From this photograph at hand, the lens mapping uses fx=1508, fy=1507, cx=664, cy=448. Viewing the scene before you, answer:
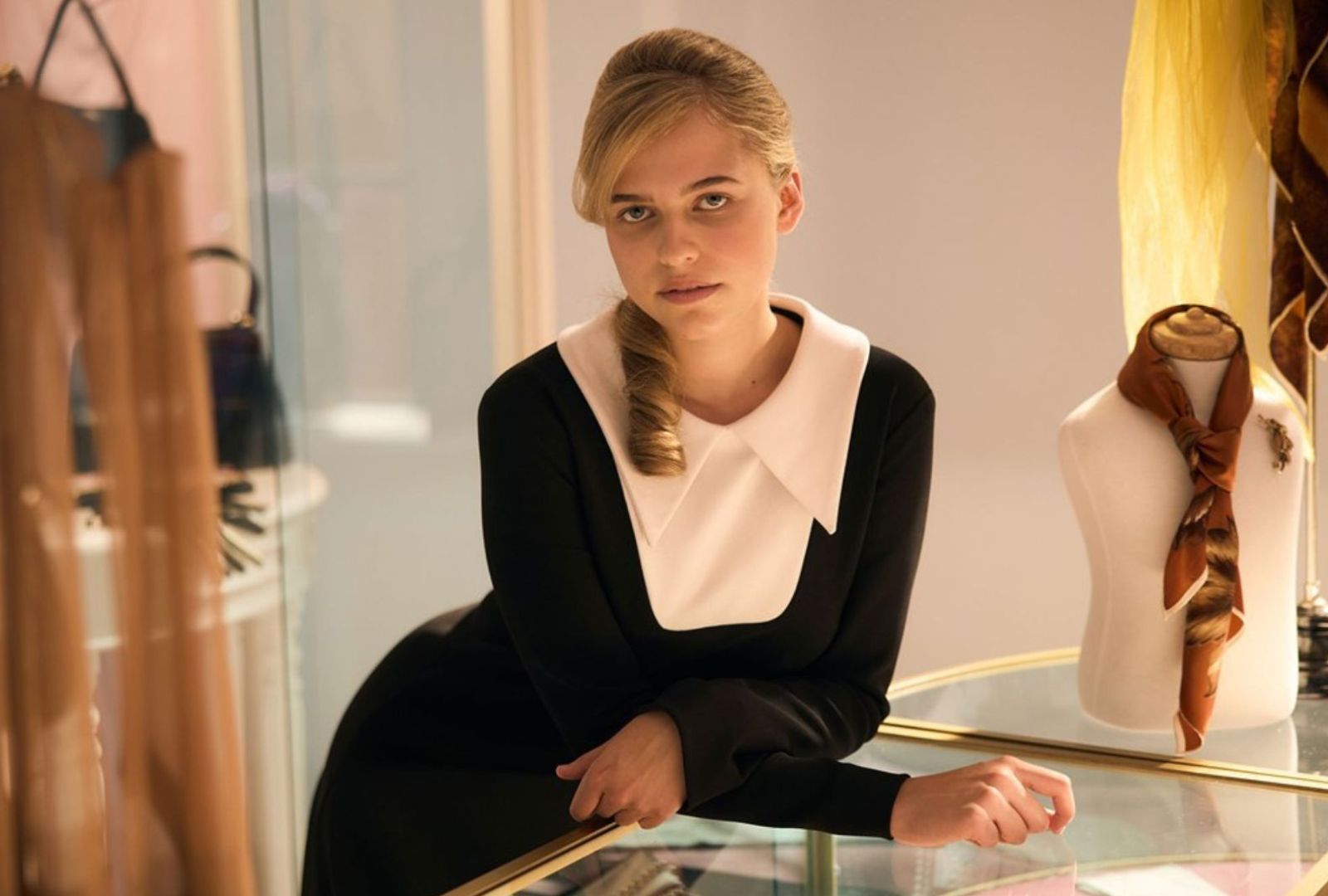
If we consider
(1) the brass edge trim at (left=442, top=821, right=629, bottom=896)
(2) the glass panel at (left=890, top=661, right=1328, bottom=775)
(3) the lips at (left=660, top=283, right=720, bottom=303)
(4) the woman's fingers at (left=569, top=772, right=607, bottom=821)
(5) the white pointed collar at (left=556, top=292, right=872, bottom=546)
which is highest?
(3) the lips at (left=660, top=283, right=720, bottom=303)

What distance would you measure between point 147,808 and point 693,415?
3.37 feet

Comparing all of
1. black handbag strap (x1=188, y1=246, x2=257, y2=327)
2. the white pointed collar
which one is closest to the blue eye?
the white pointed collar

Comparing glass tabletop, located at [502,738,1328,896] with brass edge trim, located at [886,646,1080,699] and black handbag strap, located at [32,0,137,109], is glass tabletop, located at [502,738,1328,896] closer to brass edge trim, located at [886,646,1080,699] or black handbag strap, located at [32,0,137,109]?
brass edge trim, located at [886,646,1080,699]

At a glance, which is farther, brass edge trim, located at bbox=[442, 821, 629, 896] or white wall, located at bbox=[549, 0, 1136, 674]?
white wall, located at bbox=[549, 0, 1136, 674]

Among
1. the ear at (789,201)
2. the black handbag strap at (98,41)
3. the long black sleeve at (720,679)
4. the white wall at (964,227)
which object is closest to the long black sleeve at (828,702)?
the long black sleeve at (720,679)

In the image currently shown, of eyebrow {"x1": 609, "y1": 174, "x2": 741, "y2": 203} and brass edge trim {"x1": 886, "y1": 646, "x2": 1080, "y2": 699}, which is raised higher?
eyebrow {"x1": 609, "y1": 174, "x2": 741, "y2": 203}

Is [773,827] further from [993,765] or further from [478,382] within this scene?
[478,382]

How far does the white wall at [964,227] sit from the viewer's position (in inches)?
117

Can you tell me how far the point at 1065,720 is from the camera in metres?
1.30

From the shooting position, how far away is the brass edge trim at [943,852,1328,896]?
94 centimetres

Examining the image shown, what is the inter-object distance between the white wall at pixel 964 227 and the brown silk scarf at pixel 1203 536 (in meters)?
1.74

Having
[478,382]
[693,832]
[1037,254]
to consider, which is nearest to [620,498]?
[693,832]

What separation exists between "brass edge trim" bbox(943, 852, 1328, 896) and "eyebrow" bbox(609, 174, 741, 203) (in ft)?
1.57

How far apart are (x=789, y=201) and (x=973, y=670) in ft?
2.07
